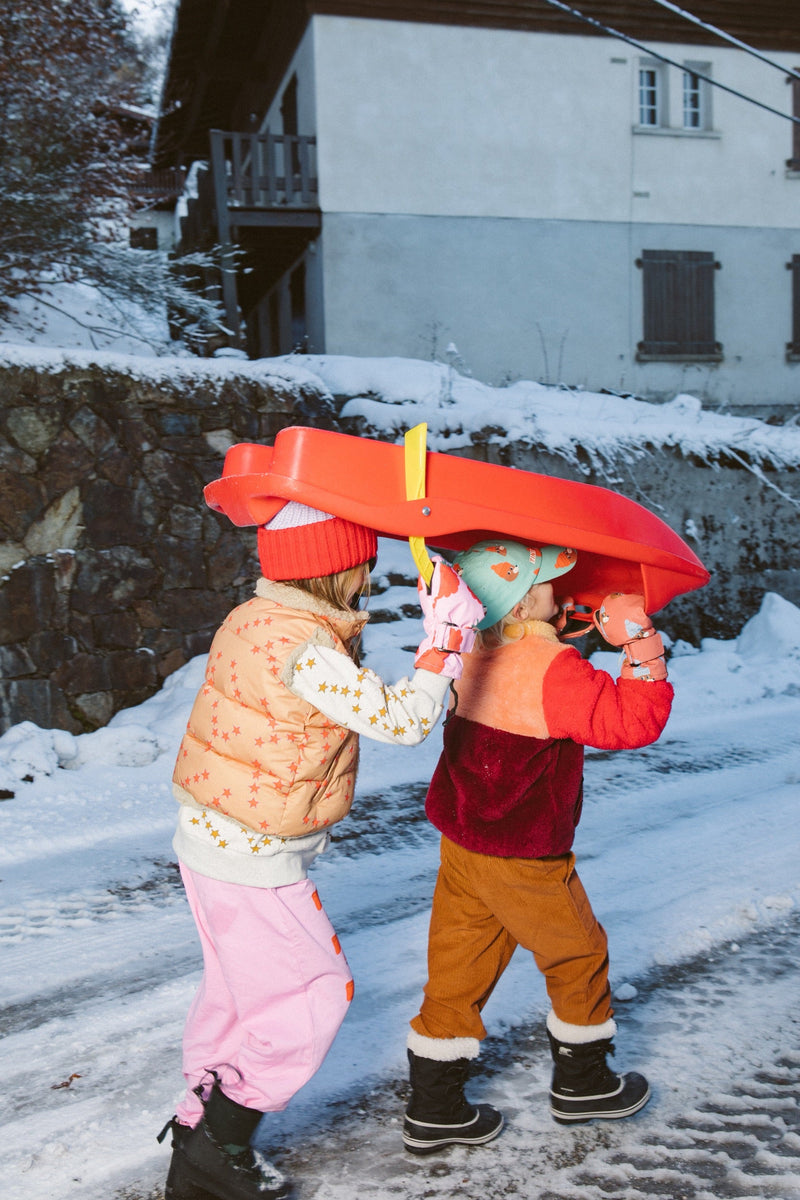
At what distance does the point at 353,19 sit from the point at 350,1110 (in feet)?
42.7

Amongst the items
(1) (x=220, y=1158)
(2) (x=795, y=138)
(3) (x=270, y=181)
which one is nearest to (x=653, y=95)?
(2) (x=795, y=138)

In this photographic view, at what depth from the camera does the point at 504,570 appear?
205 cm

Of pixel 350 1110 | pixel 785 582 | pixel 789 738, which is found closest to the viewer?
pixel 350 1110

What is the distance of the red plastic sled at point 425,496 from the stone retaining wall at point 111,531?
3974 millimetres

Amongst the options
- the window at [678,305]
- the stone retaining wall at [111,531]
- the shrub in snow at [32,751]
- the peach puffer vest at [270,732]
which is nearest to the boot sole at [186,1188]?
the peach puffer vest at [270,732]

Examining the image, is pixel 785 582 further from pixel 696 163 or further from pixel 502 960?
pixel 696 163

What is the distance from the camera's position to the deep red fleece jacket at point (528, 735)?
2.00 metres

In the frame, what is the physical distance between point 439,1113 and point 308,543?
46.6 inches

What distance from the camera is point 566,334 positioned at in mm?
13500

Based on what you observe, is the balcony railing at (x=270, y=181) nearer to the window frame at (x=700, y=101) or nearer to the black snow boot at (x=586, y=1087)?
the window frame at (x=700, y=101)

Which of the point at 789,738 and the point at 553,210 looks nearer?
the point at 789,738

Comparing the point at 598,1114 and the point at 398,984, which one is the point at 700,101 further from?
the point at 598,1114

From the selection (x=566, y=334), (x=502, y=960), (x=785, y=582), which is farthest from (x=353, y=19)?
(x=502, y=960)

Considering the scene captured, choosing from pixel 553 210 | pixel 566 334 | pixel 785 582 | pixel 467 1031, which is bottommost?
pixel 467 1031
